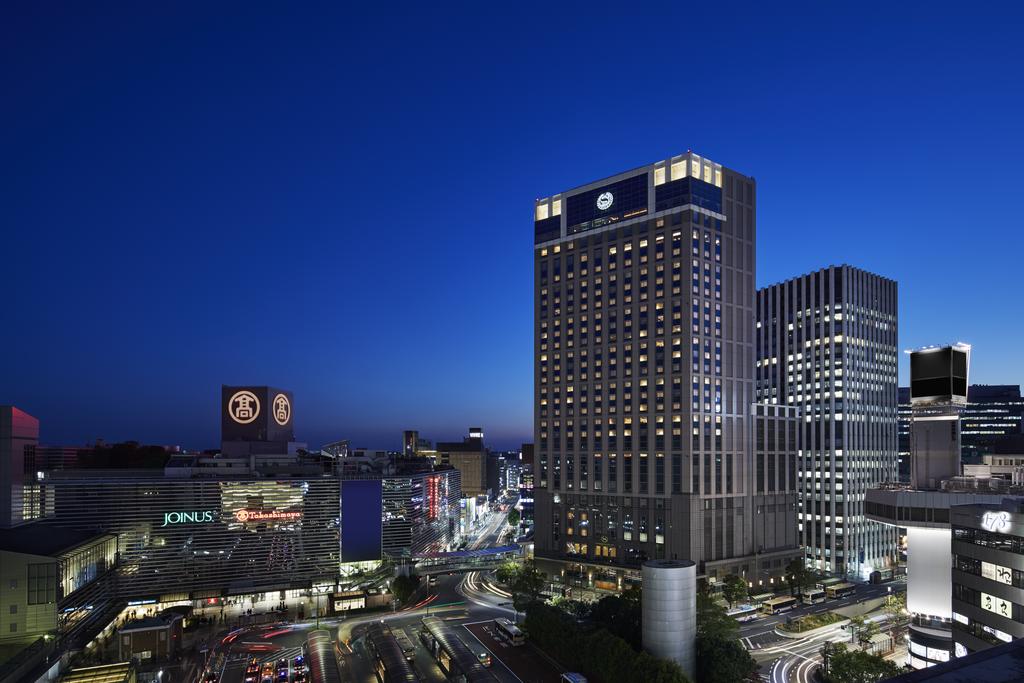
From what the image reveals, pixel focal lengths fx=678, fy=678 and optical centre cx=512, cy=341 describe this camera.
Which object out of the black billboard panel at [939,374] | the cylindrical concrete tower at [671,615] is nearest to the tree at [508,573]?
the cylindrical concrete tower at [671,615]

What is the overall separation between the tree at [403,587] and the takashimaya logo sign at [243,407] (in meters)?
50.0

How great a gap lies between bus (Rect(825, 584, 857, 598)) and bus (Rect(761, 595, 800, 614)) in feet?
38.0

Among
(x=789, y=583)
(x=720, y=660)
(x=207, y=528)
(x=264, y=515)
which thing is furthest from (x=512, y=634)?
(x=789, y=583)

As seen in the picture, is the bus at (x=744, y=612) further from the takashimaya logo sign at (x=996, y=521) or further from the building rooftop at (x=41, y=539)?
the building rooftop at (x=41, y=539)

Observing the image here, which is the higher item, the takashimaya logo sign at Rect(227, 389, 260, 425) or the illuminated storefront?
the takashimaya logo sign at Rect(227, 389, 260, 425)

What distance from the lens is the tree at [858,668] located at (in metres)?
65.2

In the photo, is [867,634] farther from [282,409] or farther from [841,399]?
[282,409]

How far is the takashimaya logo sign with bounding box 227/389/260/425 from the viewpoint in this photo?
139m

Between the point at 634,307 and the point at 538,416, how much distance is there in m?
33.2

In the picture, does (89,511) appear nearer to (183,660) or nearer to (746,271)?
(183,660)

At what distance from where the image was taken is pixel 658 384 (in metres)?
128

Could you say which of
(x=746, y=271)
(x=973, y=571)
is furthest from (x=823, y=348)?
(x=973, y=571)

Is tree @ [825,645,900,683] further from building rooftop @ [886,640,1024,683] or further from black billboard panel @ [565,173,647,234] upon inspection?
black billboard panel @ [565,173,647,234]

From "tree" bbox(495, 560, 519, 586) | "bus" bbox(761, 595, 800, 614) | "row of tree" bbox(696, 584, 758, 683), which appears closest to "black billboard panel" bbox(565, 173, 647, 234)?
"tree" bbox(495, 560, 519, 586)
